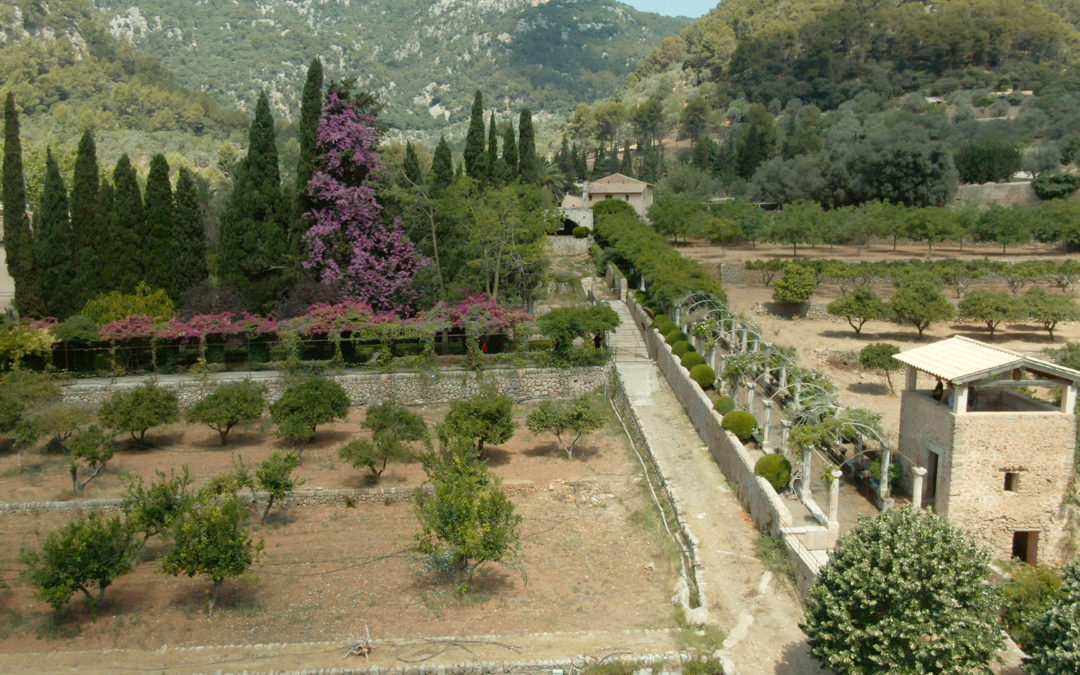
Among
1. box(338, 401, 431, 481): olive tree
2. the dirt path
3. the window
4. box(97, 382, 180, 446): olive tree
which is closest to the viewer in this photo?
the dirt path

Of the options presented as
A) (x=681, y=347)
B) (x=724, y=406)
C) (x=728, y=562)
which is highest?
(x=681, y=347)

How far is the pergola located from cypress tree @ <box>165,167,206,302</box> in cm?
2470

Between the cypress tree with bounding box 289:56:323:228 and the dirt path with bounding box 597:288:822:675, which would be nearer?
the dirt path with bounding box 597:288:822:675

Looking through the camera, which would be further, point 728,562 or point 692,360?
point 692,360

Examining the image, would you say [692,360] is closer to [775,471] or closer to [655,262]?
[775,471]

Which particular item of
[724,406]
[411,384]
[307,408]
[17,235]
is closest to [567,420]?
[724,406]

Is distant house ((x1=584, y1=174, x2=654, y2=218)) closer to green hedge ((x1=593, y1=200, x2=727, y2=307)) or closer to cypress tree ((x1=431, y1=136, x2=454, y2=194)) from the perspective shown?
green hedge ((x1=593, y1=200, x2=727, y2=307))

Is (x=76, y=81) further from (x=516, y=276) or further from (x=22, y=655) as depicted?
(x=22, y=655)

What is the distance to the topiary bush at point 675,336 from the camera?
29750mm

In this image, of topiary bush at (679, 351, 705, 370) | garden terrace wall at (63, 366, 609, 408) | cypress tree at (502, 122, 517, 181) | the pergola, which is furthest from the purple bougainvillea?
the pergola

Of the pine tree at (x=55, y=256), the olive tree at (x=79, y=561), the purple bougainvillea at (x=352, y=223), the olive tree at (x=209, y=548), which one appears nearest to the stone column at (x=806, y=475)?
the olive tree at (x=209, y=548)

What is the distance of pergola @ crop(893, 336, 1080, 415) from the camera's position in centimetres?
1595

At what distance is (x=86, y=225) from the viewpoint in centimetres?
3092

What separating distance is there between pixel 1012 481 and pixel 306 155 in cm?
2473
